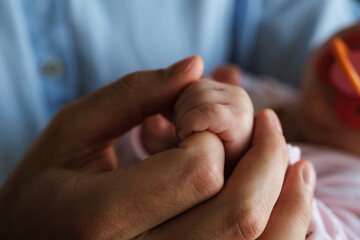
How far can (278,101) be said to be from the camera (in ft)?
2.95

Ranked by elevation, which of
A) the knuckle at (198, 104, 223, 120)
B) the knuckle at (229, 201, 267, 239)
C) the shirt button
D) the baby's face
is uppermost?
the knuckle at (198, 104, 223, 120)

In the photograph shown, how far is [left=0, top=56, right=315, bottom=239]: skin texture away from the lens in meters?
0.32

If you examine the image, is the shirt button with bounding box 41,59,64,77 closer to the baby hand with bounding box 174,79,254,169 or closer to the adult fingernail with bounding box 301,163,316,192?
the baby hand with bounding box 174,79,254,169

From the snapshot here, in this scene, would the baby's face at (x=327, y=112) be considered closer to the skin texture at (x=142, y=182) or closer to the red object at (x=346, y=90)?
the red object at (x=346, y=90)

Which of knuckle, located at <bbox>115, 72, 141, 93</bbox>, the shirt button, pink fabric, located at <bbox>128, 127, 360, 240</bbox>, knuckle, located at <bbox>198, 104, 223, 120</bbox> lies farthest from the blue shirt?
knuckle, located at <bbox>198, 104, 223, 120</bbox>

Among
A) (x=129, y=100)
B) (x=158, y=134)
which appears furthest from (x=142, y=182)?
(x=158, y=134)

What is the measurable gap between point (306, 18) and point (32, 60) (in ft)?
2.34

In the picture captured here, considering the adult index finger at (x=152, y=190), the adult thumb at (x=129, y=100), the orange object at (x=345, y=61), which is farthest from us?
the orange object at (x=345, y=61)

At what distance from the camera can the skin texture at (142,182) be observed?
0.32 metres

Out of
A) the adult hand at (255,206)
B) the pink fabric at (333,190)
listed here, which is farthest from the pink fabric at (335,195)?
the adult hand at (255,206)

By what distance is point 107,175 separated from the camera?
0.34m

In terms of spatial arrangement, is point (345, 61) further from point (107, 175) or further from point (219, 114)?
point (107, 175)

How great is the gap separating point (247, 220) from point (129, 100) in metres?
0.20

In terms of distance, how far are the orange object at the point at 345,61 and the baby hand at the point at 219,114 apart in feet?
1.02
